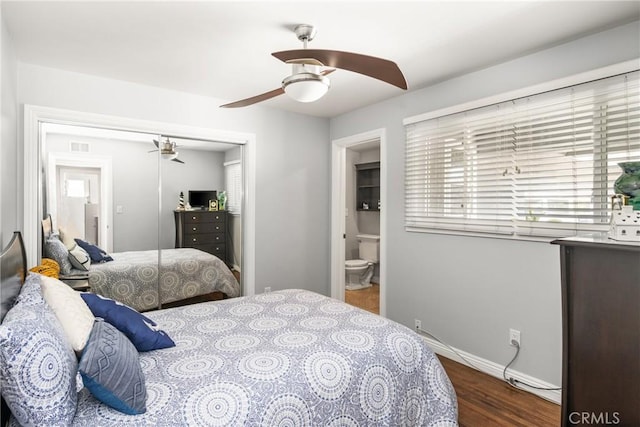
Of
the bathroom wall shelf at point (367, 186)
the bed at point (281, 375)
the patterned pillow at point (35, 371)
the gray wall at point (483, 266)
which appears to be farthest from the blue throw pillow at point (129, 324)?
the bathroom wall shelf at point (367, 186)

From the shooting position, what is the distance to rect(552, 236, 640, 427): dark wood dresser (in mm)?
1431

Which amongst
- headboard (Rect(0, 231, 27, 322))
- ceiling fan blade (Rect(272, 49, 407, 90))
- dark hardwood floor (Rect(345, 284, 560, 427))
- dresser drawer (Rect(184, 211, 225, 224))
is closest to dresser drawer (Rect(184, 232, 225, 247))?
dresser drawer (Rect(184, 211, 225, 224))

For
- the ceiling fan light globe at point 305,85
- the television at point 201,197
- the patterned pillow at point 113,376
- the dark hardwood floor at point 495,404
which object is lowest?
the dark hardwood floor at point 495,404

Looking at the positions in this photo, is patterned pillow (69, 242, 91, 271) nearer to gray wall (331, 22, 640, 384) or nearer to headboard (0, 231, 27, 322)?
headboard (0, 231, 27, 322)

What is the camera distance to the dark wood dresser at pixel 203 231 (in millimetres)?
3576

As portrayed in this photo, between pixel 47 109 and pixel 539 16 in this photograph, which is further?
pixel 47 109

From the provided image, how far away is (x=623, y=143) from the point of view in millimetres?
2168

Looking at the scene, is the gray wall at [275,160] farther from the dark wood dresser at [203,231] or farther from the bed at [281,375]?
the bed at [281,375]

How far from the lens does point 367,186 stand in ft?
19.8

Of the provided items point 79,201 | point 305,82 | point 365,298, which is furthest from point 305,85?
point 365,298

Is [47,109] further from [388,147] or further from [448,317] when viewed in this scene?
[448,317]

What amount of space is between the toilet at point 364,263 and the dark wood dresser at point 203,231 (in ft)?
7.83

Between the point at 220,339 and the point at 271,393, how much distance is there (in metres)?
0.55

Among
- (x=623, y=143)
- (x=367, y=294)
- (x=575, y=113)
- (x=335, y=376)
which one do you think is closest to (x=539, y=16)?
(x=575, y=113)
